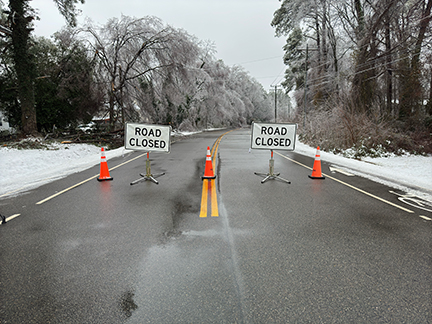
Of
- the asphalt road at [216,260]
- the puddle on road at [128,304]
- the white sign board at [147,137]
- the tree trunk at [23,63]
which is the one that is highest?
the tree trunk at [23,63]

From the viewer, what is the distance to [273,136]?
852cm

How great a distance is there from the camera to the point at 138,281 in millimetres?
2883

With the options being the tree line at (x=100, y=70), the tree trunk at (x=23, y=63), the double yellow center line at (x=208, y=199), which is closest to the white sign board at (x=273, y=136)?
the double yellow center line at (x=208, y=199)

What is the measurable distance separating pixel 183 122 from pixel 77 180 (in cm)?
2981

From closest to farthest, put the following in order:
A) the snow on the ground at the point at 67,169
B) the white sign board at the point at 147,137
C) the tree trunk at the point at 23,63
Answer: the snow on the ground at the point at 67,169 → the white sign board at the point at 147,137 → the tree trunk at the point at 23,63

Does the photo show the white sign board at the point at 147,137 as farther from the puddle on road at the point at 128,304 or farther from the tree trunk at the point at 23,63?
the tree trunk at the point at 23,63

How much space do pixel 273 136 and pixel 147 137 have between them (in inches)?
153

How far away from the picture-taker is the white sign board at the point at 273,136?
27.7 feet

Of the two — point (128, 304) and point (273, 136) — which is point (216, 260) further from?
point (273, 136)

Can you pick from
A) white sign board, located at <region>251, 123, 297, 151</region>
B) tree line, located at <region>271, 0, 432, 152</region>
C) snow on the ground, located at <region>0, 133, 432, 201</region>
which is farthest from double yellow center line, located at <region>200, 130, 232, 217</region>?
tree line, located at <region>271, 0, 432, 152</region>

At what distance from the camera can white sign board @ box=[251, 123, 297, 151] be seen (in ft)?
27.7

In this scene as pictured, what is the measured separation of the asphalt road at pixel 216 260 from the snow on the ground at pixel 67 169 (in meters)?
1.86

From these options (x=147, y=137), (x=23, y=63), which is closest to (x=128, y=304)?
(x=147, y=137)

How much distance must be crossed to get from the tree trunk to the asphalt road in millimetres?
11560
